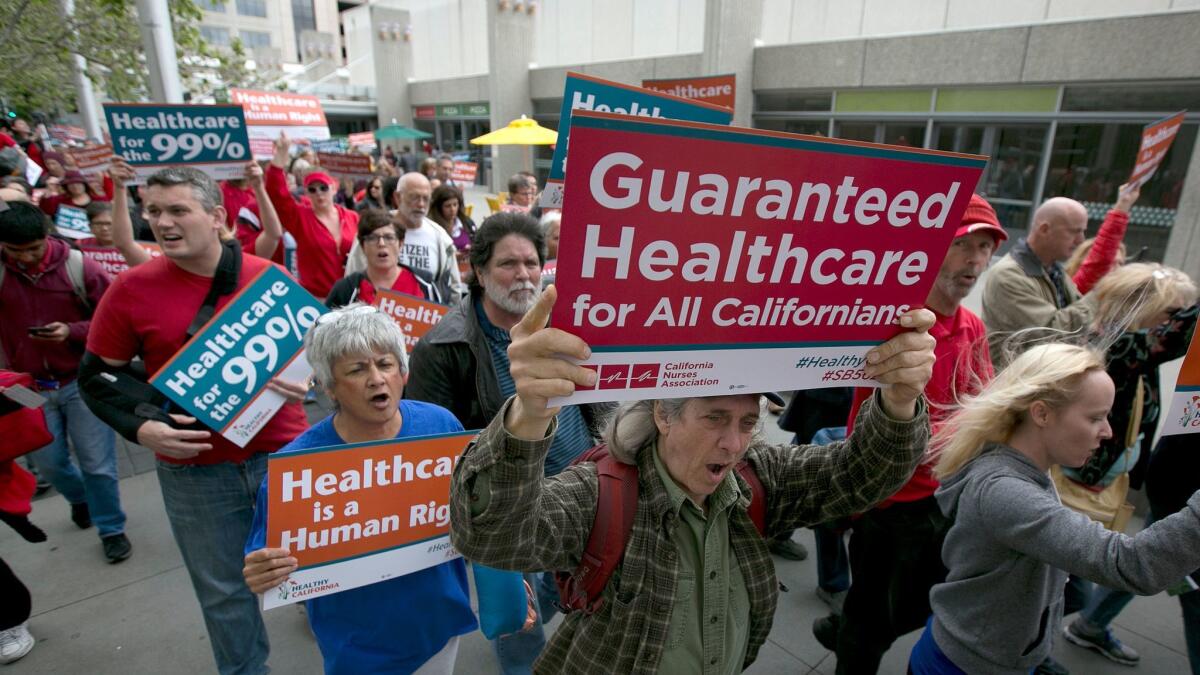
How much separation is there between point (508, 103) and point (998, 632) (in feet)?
73.3

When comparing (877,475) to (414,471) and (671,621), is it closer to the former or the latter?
(671,621)

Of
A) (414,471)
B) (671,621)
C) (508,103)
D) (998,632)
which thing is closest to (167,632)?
(414,471)

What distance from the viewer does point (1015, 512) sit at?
1.83 metres

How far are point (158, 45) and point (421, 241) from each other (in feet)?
12.1

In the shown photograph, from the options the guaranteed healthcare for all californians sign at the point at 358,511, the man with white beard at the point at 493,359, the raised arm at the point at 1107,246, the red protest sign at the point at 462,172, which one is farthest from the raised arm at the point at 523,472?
the red protest sign at the point at 462,172

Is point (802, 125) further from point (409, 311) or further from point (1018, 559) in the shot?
point (1018, 559)

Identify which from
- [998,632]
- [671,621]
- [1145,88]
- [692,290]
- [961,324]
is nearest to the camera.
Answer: [692,290]

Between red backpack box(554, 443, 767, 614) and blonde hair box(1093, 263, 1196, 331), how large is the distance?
8.39ft

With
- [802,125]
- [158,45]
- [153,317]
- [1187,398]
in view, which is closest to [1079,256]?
[1187,398]

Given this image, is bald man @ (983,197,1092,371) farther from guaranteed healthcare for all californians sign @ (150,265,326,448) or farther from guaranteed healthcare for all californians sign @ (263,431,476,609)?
guaranteed healthcare for all californians sign @ (150,265,326,448)

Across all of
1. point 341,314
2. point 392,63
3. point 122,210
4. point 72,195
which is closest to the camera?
point 341,314

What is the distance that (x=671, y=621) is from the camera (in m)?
1.54

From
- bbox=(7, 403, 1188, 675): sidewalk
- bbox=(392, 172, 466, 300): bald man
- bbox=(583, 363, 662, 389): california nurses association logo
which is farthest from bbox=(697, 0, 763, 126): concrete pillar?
bbox=(583, 363, 662, 389): california nurses association logo

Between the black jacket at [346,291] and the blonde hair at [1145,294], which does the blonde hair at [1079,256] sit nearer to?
the blonde hair at [1145,294]
